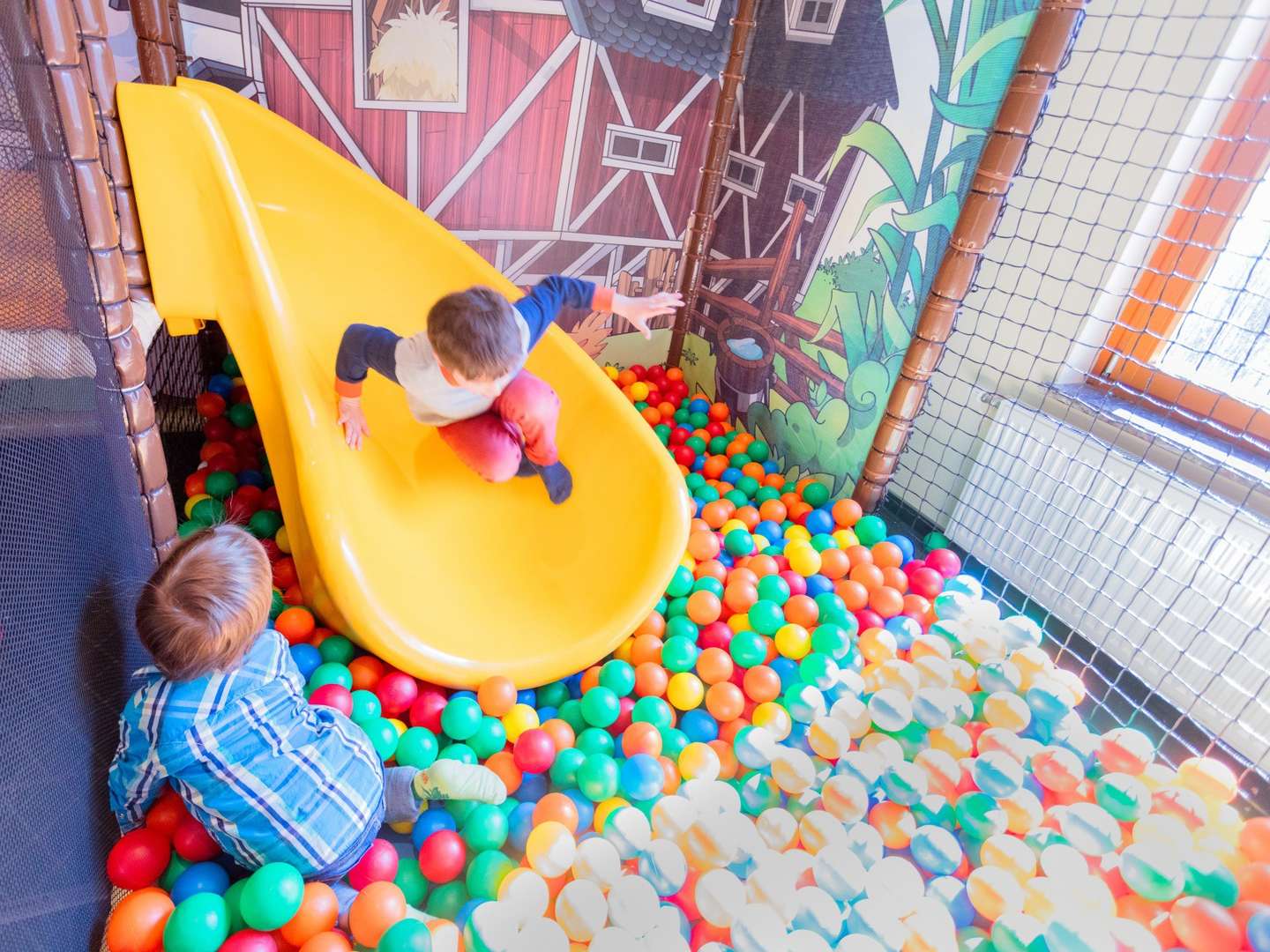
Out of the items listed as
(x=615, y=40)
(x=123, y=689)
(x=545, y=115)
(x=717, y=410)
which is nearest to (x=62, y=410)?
(x=123, y=689)

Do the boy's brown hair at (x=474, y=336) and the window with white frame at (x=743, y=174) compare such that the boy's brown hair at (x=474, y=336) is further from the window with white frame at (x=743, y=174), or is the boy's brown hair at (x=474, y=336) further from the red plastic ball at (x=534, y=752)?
the window with white frame at (x=743, y=174)

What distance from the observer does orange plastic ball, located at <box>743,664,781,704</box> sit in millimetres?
1483

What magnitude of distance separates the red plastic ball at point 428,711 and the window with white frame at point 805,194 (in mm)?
1573

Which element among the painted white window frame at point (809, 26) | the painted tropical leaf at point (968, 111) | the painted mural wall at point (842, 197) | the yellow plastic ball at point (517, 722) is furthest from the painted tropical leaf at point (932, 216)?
the yellow plastic ball at point (517, 722)

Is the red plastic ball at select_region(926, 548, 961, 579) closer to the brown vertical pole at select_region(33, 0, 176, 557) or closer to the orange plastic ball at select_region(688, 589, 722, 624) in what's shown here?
the orange plastic ball at select_region(688, 589, 722, 624)

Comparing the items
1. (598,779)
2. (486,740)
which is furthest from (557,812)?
(486,740)

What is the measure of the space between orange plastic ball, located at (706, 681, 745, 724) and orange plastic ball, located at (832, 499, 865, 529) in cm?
71

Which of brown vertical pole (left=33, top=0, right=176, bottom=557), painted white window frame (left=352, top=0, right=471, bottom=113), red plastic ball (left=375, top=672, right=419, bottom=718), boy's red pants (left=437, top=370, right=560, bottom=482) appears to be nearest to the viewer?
brown vertical pole (left=33, top=0, right=176, bottom=557)

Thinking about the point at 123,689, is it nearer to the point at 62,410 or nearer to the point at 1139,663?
the point at 62,410

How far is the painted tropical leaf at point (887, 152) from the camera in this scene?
1824 mm

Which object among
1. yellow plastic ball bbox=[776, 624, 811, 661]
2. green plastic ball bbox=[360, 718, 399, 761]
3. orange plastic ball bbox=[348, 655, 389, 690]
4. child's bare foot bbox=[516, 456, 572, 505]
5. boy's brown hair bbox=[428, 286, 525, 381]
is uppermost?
boy's brown hair bbox=[428, 286, 525, 381]

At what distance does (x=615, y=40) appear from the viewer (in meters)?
2.05

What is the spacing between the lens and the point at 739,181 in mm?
2342

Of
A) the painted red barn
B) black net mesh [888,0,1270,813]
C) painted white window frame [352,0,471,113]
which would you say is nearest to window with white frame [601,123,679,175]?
the painted red barn
